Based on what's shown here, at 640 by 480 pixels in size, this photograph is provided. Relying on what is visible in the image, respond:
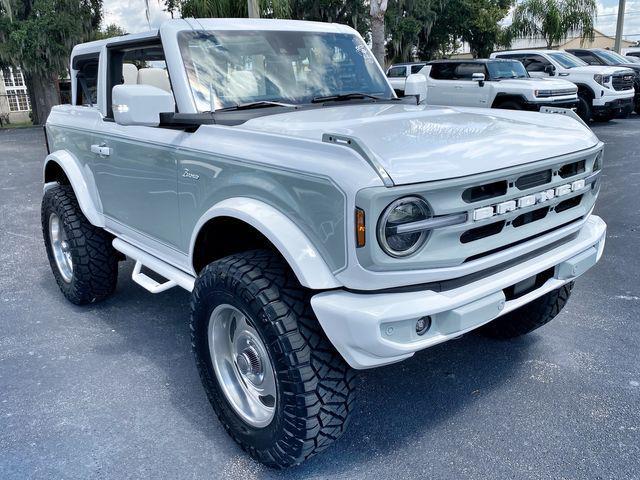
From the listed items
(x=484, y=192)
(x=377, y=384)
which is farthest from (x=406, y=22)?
(x=484, y=192)

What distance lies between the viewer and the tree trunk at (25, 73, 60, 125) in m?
23.8

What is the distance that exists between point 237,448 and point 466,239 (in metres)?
1.47

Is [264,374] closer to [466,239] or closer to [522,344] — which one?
[466,239]

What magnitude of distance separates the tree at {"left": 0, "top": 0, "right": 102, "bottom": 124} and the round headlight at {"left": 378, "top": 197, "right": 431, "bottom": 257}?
23.6 metres

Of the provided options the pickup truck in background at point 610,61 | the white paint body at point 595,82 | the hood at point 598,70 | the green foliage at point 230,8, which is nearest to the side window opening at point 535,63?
the white paint body at point 595,82

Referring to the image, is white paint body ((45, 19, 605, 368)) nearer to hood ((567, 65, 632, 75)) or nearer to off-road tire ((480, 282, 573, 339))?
off-road tire ((480, 282, 573, 339))

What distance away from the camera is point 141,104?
2.82m

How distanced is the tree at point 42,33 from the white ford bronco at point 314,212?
2121cm

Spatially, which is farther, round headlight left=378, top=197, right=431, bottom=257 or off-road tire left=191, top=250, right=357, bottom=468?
off-road tire left=191, top=250, right=357, bottom=468

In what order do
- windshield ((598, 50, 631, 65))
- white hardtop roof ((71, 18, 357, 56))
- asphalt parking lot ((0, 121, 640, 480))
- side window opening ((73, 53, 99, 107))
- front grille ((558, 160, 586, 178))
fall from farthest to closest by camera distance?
windshield ((598, 50, 631, 65)) → side window opening ((73, 53, 99, 107)) → white hardtop roof ((71, 18, 357, 56)) → front grille ((558, 160, 586, 178)) → asphalt parking lot ((0, 121, 640, 480))

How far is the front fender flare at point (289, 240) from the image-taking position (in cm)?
219

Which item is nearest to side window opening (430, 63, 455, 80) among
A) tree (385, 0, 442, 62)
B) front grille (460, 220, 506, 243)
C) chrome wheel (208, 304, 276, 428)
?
front grille (460, 220, 506, 243)

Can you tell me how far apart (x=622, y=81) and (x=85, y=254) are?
1476cm

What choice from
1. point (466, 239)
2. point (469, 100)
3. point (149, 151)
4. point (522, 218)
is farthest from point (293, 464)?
point (469, 100)
